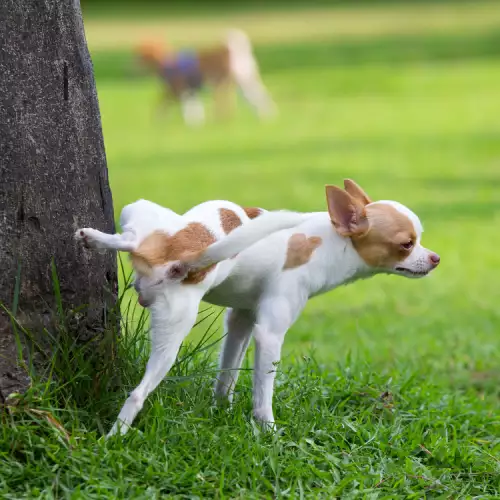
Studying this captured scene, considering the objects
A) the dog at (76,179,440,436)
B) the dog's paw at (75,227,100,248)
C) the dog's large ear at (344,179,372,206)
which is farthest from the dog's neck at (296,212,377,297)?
the dog's paw at (75,227,100,248)

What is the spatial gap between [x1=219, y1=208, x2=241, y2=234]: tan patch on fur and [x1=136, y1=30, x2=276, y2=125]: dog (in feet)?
60.9

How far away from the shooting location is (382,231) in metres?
4.09

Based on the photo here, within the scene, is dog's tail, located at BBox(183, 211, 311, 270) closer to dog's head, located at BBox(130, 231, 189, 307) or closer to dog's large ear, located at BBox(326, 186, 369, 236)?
dog's head, located at BBox(130, 231, 189, 307)

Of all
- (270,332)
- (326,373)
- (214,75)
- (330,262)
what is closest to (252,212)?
(330,262)

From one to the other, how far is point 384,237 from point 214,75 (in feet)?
65.7

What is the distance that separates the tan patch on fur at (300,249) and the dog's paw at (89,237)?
2.44 ft

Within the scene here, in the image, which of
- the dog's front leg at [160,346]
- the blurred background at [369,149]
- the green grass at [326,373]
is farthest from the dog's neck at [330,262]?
the blurred background at [369,149]

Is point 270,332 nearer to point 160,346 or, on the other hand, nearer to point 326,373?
point 160,346

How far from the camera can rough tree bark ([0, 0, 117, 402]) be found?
3949mm

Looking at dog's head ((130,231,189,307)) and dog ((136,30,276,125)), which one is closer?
dog's head ((130,231,189,307))

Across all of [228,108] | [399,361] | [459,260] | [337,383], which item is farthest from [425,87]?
[337,383]

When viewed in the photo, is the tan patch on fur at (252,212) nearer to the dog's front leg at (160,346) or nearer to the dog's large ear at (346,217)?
the dog's large ear at (346,217)

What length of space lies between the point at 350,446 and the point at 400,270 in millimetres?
674

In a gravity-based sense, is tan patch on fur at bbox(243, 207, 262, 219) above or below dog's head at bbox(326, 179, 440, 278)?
above
